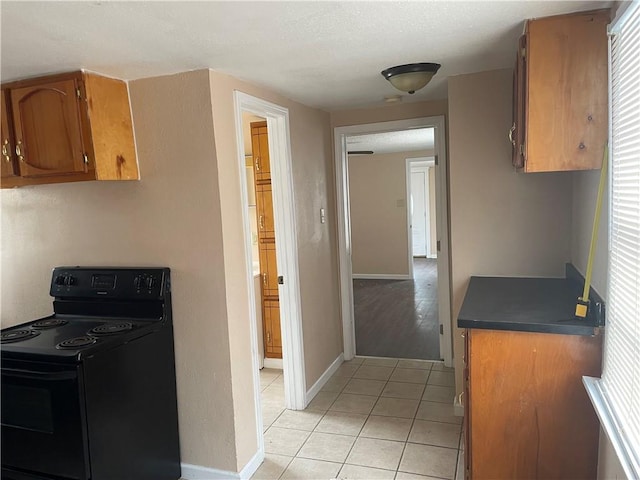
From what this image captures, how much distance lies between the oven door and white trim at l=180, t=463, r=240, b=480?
2.09 feet

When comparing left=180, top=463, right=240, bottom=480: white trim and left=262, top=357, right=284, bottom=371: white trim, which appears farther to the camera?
left=262, top=357, right=284, bottom=371: white trim

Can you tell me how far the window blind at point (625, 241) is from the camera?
1.27 m

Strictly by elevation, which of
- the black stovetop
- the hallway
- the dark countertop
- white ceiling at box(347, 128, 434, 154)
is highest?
white ceiling at box(347, 128, 434, 154)

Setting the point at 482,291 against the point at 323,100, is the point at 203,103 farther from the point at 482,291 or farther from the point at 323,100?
the point at 482,291

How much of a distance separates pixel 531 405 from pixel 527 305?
0.44m

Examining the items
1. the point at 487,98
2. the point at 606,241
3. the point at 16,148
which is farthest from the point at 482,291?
the point at 16,148

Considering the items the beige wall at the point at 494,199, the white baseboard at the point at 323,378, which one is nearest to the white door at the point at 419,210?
the white baseboard at the point at 323,378

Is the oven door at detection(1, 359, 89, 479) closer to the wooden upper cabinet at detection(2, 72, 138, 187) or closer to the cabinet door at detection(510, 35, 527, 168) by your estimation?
the wooden upper cabinet at detection(2, 72, 138, 187)

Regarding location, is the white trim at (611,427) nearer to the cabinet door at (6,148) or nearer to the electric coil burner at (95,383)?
the electric coil burner at (95,383)

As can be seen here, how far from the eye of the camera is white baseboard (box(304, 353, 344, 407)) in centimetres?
321

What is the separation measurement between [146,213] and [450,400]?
2316mm

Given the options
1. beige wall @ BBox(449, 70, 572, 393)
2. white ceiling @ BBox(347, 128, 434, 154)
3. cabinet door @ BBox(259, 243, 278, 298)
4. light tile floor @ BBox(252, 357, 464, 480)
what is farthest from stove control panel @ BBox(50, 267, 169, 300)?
white ceiling @ BBox(347, 128, 434, 154)

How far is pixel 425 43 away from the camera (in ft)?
6.47

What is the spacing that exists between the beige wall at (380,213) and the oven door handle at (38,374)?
6.01 meters
